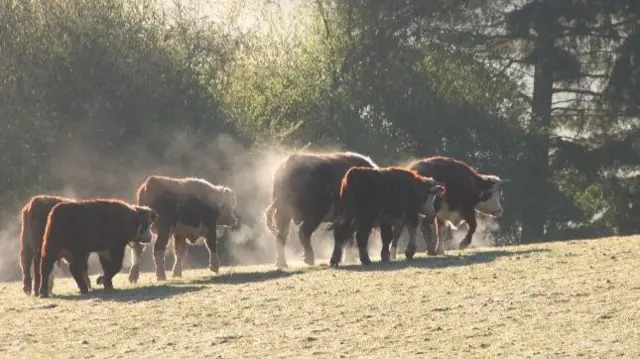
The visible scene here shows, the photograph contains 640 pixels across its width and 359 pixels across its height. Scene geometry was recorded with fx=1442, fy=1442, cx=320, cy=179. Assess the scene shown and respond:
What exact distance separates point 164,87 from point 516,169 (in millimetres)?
17172

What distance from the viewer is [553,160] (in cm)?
6569

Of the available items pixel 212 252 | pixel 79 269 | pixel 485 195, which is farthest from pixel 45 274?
pixel 485 195

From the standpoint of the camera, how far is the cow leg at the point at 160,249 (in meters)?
30.0

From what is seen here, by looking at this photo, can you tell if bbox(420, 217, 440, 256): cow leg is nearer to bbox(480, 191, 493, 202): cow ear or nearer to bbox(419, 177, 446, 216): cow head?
bbox(419, 177, 446, 216): cow head

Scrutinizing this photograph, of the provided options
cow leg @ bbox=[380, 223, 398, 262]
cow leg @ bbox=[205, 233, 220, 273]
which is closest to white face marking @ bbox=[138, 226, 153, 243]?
cow leg @ bbox=[205, 233, 220, 273]

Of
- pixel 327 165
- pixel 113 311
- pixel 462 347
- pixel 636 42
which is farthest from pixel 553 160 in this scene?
pixel 462 347

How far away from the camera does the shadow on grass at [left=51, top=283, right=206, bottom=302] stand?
84.7 ft

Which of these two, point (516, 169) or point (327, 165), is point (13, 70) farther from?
point (327, 165)

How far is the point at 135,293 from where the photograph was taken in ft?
87.5

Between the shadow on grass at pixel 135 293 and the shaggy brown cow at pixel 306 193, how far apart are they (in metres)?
4.01

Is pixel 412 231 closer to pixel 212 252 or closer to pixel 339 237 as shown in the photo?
pixel 339 237

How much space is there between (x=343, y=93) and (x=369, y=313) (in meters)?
45.0

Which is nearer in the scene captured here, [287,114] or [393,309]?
[393,309]

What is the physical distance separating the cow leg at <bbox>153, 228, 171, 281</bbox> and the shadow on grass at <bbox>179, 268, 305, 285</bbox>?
100 cm
